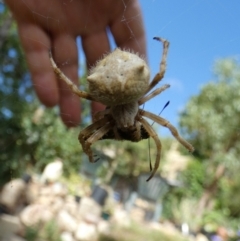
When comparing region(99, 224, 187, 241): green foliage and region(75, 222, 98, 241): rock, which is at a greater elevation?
region(99, 224, 187, 241): green foliage

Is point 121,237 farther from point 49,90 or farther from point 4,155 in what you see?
point 49,90

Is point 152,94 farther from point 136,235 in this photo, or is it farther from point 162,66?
point 136,235

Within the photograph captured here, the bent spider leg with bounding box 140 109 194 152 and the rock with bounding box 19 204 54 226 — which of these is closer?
the bent spider leg with bounding box 140 109 194 152

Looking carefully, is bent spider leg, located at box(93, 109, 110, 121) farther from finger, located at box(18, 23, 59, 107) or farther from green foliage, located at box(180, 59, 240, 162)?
green foliage, located at box(180, 59, 240, 162)

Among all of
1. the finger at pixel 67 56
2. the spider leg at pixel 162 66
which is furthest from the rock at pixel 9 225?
the spider leg at pixel 162 66

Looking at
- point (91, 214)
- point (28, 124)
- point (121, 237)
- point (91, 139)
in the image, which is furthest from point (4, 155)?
point (91, 139)

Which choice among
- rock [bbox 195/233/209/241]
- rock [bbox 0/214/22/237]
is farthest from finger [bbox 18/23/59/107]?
rock [bbox 195/233/209/241]
